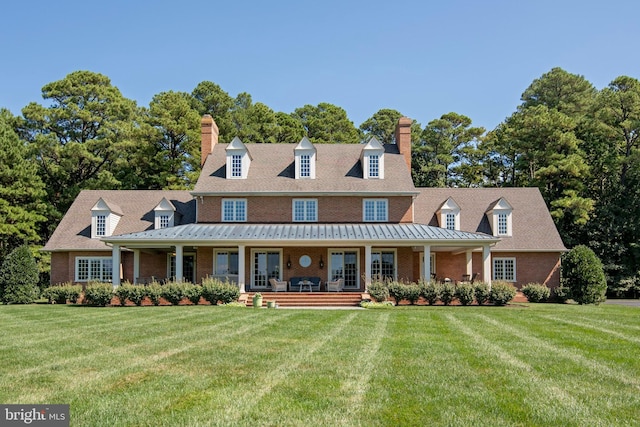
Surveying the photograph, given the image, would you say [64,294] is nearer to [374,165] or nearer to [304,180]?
[304,180]

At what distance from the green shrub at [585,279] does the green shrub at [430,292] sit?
820 cm

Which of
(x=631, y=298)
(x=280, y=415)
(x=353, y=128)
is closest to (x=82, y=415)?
(x=280, y=415)

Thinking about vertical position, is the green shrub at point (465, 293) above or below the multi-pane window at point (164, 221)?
below

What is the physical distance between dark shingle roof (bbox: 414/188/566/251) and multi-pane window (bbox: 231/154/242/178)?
10.7 meters

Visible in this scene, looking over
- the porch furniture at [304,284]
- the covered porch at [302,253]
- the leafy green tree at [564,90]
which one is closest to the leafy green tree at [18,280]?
the covered porch at [302,253]

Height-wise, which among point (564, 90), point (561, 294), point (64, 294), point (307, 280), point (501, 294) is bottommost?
point (561, 294)

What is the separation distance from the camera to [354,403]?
696cm

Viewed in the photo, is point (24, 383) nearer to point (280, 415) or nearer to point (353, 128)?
point (280, 415)

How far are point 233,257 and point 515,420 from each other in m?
25.3

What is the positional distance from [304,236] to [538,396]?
2042 cm

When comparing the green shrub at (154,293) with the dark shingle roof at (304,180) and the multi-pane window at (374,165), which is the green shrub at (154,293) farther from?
the multi-pane window at (374,165)

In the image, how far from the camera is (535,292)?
28.9m

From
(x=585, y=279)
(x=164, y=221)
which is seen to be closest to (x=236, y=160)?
(x=164, y=221)

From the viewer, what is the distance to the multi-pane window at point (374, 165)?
32.0 metres
